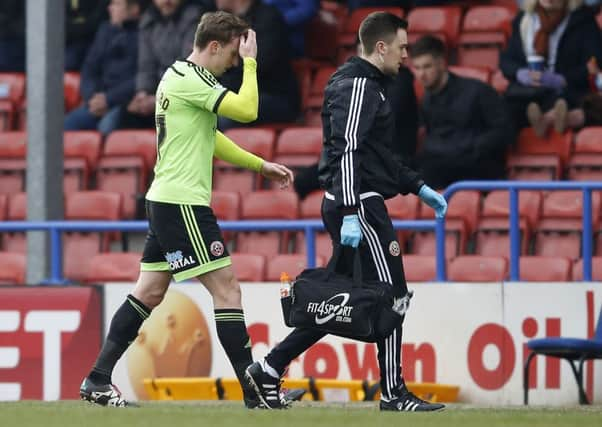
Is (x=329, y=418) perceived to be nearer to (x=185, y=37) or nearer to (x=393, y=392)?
(x=393, y=392)

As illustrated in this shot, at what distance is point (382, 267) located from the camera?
27.9ft

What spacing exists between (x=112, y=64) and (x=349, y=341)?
4.40m

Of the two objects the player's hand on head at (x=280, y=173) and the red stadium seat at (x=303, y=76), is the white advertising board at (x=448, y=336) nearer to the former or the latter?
the player's hand on head at (x=280, y=173)

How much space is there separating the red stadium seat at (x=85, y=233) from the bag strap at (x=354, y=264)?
4.73 metres

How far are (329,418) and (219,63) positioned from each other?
1824 millimetres

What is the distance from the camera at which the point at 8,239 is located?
13891 millimetres

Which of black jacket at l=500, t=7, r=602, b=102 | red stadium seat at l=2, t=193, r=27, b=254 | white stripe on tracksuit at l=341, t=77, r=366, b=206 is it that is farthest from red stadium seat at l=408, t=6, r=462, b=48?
white stripe on tracksuit at l=341, t=77, r=366, b=206

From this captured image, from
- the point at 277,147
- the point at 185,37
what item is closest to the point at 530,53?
the point at 277,147

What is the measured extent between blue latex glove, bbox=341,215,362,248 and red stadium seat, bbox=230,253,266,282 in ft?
13.0

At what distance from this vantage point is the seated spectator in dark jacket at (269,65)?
13.7 m

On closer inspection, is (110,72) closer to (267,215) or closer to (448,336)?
(267,215)

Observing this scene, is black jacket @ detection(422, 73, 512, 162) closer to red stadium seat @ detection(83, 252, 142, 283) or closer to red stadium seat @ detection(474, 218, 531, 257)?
A: red stadium seat @ detection(474, 218, 531, 257)

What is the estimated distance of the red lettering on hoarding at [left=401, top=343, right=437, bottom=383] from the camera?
1146 cm

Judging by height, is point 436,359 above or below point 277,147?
below
